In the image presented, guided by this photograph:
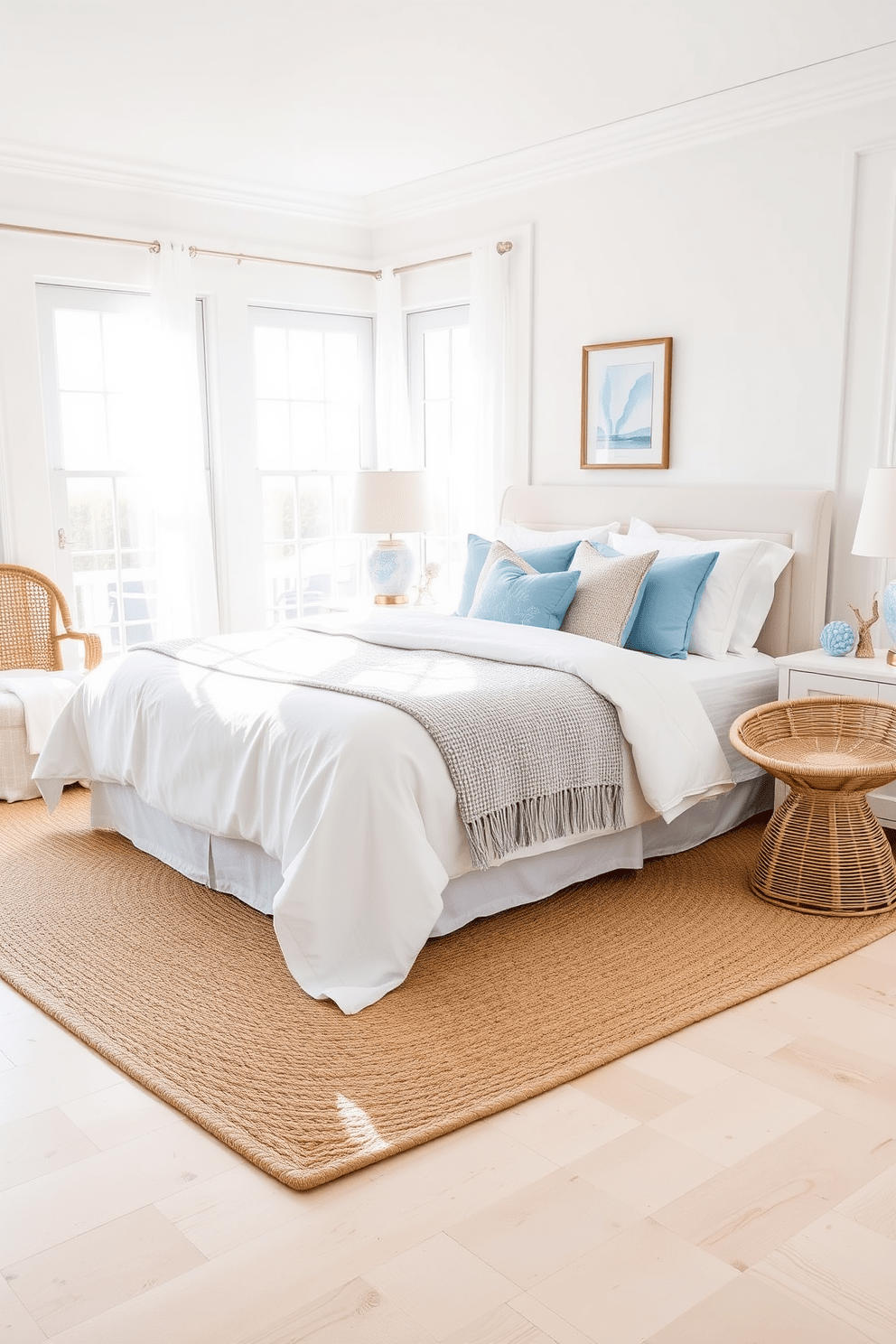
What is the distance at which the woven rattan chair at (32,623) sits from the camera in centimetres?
506

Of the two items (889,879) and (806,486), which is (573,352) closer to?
(806,486)

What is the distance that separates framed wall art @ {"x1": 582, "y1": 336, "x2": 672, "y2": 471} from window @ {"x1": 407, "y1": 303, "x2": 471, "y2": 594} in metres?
0.94

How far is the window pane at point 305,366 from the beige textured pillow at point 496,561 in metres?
1.97

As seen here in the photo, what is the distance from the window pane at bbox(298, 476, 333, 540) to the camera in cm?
625

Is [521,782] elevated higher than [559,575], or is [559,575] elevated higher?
[559,575]

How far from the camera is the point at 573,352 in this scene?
17.4ft

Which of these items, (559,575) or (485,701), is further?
(559,575)

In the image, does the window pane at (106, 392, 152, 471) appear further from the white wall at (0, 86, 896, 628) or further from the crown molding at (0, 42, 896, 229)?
the crown molding at (0, 42, 896, 229)

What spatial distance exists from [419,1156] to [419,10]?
3278mm

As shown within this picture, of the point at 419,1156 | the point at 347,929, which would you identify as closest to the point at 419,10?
the point at 347,929

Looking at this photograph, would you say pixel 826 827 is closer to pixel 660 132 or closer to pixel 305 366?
pixel 660 132

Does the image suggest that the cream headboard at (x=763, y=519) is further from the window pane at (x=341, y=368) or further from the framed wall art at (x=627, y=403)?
the window pane at (x=341, y=368)

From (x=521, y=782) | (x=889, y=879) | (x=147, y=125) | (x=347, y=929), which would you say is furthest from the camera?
(x=147, y=125)

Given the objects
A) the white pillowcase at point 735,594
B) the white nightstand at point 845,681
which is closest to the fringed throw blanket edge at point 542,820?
the white nightstand at point 845,681
